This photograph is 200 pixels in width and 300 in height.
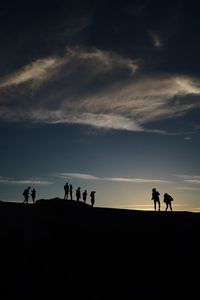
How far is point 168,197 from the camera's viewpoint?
1180 inches

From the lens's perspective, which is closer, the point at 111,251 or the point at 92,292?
the point at 92,292

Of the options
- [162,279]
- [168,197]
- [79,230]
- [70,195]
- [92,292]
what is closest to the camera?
[92,292]

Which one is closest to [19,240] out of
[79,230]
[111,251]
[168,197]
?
[79,230]

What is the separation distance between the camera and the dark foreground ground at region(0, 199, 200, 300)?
A: 13.0 metres

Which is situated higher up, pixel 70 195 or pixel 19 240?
pixel 70 195

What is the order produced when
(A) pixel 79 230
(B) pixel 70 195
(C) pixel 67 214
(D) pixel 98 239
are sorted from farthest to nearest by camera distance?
(B) pixel 70 195 < (C) pixel 67 214 < (A) pixel 79 230 < (D) pixel 98 239

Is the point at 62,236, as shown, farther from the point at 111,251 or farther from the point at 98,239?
the point at 111,251

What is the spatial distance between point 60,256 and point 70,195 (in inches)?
778

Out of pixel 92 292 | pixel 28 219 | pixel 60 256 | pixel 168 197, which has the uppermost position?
pixel 168 197

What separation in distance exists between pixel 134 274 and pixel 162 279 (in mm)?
1303

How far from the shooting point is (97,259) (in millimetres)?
15055

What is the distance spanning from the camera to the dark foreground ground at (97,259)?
42.7 feet

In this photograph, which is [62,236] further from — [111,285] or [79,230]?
[111,285]

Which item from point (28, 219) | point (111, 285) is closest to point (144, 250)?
point (111, 285)
